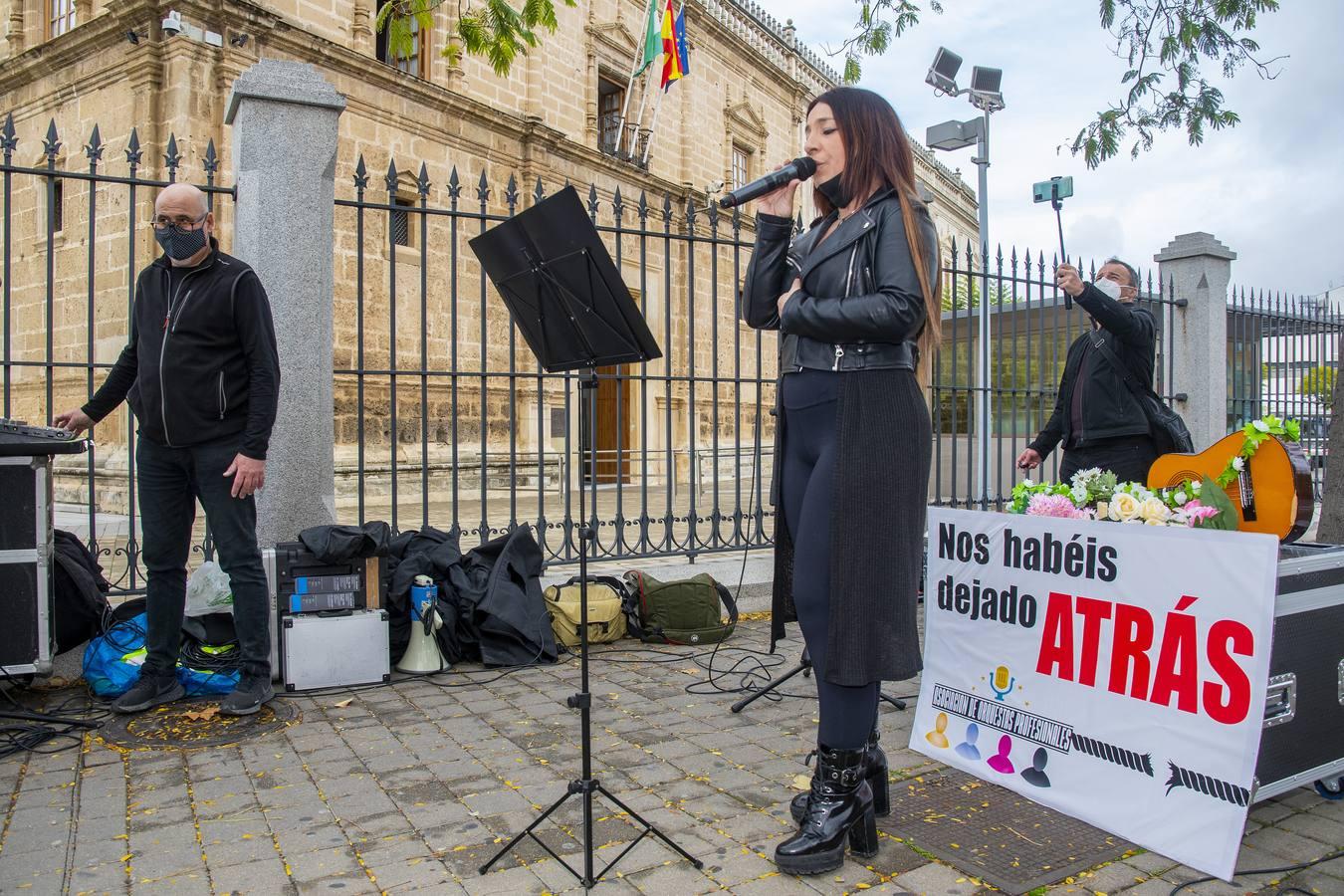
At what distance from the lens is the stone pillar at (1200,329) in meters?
9.38

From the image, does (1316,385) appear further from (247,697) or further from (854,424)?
(247,697)

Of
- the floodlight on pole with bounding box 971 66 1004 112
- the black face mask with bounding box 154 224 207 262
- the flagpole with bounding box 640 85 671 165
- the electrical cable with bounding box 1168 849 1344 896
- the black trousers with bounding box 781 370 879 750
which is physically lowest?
the electrical cable with bounding box 1168 849 1344 896

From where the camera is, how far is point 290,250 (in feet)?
17.1

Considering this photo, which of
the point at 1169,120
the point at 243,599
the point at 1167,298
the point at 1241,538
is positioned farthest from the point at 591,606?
the point at 1167,298

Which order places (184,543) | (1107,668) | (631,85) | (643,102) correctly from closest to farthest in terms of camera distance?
1. (1107,668)
2. (184,543)
3. (631,85)
4. (643,102)

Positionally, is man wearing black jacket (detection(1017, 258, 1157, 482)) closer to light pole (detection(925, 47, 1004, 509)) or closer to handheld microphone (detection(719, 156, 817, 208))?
handheld microphone (detection(719, 156, 817, 208))

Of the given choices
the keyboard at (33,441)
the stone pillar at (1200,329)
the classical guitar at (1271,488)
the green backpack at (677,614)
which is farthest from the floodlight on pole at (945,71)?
the keyboard at (33,441)

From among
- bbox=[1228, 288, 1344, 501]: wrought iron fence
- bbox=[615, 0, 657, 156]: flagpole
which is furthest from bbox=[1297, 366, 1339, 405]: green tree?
bbox=[615, 0, 657, 156]: flagpole

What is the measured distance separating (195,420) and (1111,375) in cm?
440

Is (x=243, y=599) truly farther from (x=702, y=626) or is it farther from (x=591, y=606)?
(x=702, y=626)

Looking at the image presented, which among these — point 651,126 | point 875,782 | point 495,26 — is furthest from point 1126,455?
point 651,126

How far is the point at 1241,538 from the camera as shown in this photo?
2727 millimetres

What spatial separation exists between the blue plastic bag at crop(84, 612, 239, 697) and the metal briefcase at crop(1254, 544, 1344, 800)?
4.19m

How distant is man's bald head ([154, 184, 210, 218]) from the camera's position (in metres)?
4.07
